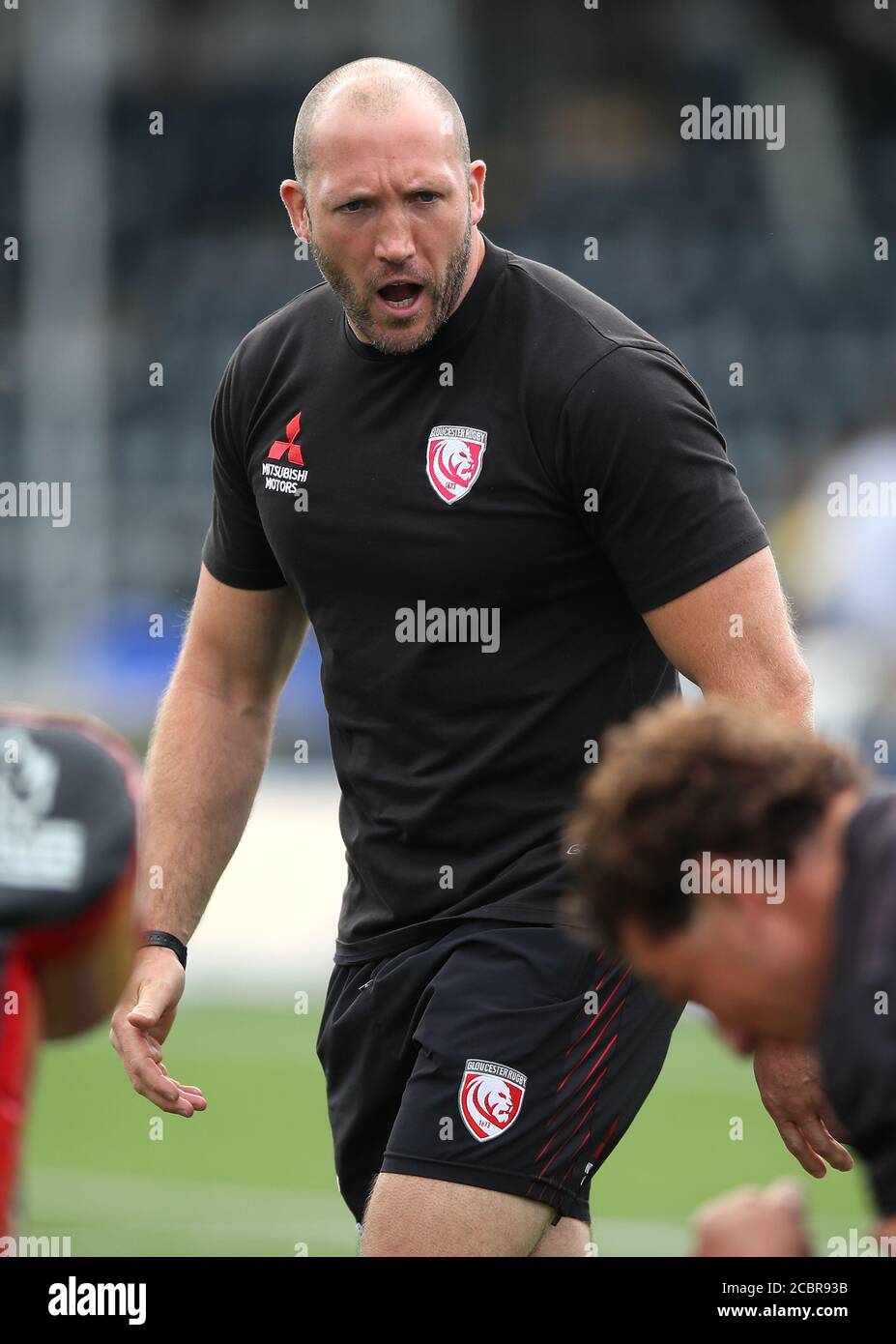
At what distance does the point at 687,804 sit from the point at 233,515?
205 centimetres

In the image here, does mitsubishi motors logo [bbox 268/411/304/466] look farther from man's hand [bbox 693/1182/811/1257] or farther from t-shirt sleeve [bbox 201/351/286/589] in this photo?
man's hand [bbox 693/1182/811/1257]

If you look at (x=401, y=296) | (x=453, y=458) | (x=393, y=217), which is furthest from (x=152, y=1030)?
(x=393, y=217)

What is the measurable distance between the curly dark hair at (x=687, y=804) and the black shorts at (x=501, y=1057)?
123cm

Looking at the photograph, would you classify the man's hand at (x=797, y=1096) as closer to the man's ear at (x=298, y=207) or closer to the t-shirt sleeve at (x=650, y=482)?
the t-shirt sleeve at (x=650, y=482)

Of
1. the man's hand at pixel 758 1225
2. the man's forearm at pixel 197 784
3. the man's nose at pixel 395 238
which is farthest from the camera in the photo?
the man's forearm at pixel 197 784

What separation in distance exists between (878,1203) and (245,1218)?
5.19 m

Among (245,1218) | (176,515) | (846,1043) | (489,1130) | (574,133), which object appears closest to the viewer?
(846,1043)

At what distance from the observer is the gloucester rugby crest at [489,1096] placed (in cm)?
339

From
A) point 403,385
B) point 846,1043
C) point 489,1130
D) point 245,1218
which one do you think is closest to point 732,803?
point 846,1043

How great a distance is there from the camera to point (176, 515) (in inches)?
747

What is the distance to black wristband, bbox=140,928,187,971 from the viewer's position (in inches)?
154

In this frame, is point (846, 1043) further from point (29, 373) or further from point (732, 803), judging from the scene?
point (29, 373)

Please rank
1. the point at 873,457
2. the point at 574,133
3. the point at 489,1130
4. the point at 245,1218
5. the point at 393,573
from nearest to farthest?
the point at 489,1130
the point at 393,573
the point at 245,1218
the point at 873,457
the point at 574,133

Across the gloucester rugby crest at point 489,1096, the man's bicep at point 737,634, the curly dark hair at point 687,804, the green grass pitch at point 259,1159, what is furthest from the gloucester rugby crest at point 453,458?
the green grass pitch at point 259,1159
